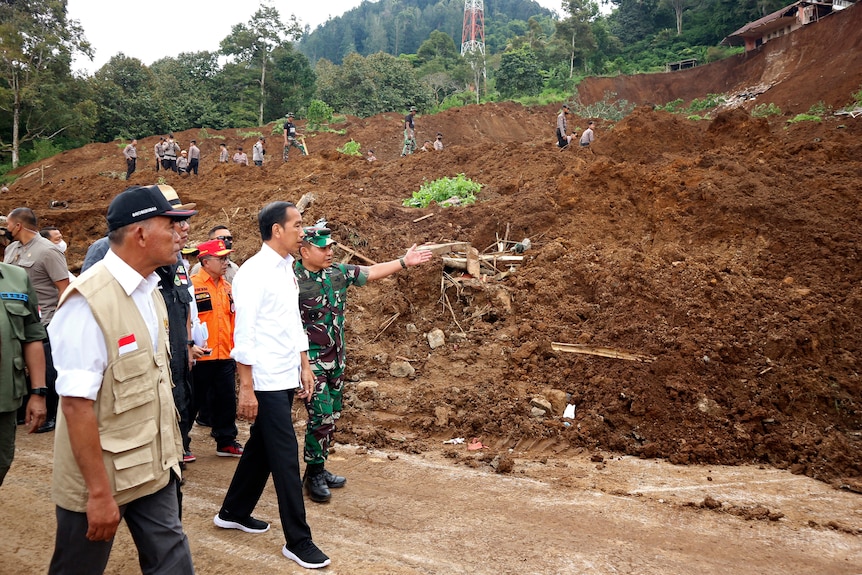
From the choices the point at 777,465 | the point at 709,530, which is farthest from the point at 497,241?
the point at 709,530

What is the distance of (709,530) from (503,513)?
136cm

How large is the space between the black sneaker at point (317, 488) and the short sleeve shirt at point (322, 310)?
0.86 m

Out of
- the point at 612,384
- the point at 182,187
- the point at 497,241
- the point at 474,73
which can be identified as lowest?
the point at 612,384

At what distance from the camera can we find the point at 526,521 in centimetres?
421

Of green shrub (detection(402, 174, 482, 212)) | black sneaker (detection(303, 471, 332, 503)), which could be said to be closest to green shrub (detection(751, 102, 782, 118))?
green shrub (detection(402, 174, 482, 212))

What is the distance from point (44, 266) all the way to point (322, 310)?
3.08m

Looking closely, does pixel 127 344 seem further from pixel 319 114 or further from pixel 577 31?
pixel 577 31

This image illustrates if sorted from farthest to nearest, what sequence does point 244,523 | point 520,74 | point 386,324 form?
point 520,74 → point 386,324 → point 244,523

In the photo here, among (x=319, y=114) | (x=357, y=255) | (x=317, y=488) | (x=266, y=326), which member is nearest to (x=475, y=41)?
(x=319, y=114)

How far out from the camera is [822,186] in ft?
28.7

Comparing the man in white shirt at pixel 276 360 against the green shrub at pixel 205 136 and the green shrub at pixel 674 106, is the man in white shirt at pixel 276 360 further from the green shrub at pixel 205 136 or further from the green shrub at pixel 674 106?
the green shrub at pixel 674 106

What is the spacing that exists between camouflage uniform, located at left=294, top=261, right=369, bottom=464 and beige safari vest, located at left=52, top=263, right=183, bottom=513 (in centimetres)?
196

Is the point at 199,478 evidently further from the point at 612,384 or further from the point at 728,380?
the point at 728,380

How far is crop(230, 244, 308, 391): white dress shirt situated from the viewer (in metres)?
3.57
